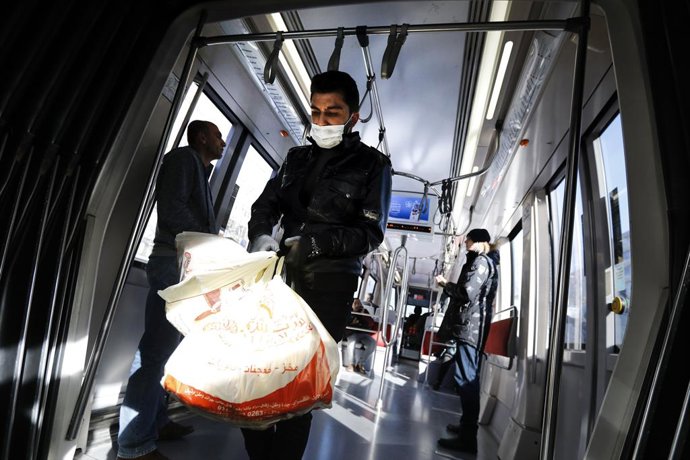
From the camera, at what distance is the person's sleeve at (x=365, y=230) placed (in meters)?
1.12

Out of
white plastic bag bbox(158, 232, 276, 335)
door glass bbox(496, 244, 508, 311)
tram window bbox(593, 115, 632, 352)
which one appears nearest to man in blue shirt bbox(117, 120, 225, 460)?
white plastic bag bbox(158, 232, 276, 335)

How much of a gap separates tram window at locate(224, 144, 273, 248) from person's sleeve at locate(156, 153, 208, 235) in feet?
5.14

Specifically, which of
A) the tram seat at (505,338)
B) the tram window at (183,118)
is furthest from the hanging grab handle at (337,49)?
the tram seat at (505,338)

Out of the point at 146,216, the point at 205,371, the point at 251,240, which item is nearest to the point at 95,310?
the point at 146,216

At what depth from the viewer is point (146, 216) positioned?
4.18 ft

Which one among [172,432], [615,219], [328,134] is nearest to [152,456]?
[172,432]

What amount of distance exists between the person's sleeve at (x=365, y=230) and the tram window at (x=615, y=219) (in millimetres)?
1411

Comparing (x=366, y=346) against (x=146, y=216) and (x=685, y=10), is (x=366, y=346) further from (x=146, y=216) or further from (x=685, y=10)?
(x=685, y=10)

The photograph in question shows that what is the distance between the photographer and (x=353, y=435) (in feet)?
7.95

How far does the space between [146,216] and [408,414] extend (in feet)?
9.76

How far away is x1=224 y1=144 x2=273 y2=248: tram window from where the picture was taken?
342 cm

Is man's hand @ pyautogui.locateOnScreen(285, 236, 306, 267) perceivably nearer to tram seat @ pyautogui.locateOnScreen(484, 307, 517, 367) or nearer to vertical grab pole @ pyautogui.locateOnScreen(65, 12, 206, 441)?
vertical grab pole @ pyautogui.locateOnScreen(65, 12, 206, 441)

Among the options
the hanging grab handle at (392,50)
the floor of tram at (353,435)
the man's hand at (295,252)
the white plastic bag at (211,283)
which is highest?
the hanging grab handle at (392,50)

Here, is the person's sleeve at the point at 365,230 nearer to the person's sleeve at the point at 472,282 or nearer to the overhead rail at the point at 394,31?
the overhead rail at the point at 394,31
